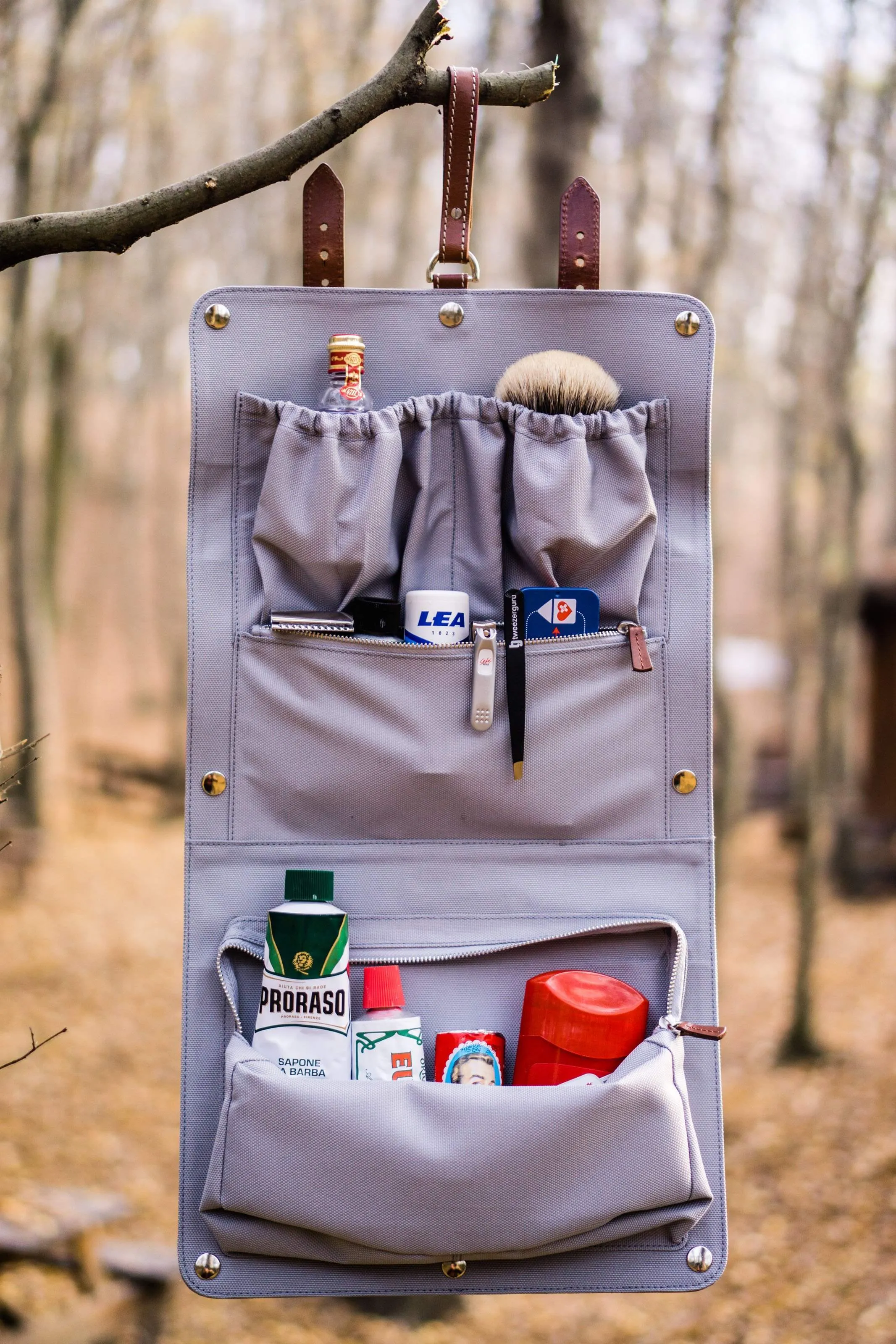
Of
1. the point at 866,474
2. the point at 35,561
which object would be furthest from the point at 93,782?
the point at 866,474

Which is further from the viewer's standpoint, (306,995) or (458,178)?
(458,178)

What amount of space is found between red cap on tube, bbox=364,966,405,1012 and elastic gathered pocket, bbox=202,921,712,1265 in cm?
12

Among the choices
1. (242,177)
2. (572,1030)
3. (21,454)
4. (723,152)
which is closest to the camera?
(242,177)

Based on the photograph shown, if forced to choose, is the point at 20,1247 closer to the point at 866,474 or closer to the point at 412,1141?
the point at 412,1141

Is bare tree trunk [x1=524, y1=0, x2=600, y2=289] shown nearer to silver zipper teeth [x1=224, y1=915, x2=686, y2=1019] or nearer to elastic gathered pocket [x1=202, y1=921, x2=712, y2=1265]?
silver zipper teeth [x1=224, y1=915, x2=686, y2=1019]

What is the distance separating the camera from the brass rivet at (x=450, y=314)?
1.71m

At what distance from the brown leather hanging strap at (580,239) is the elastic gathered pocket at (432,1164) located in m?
1.13

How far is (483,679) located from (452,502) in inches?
11.1

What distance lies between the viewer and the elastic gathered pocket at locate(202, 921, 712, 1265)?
1.48 m

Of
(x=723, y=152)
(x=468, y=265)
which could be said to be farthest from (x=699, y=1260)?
(x=723, y=152)

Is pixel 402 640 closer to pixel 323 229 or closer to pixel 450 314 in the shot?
pixel 450 314

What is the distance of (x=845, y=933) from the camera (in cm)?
905

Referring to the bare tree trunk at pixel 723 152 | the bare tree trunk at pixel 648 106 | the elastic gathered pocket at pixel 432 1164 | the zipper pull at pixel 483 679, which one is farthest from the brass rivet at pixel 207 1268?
the bare tree trunk at pixel 648 106

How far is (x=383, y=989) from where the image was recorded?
1.59m
